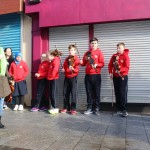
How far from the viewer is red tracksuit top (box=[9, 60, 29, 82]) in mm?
7859

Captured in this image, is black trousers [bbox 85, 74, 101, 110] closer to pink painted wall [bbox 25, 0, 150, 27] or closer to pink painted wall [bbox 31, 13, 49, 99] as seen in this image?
pink painted wall [bbox 25, 0, 150, 27]

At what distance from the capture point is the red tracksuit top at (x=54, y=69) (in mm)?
7305

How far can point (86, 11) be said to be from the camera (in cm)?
741

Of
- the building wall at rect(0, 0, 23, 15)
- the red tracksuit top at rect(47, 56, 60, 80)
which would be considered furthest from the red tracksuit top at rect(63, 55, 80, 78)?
the building wall at rect(0, 0, 23, 15)

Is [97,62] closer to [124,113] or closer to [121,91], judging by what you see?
[121,91]

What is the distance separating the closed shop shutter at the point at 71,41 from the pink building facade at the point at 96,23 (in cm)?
3

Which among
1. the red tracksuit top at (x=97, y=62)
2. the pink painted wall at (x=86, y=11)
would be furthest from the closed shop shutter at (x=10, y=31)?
the red tracksuit top at (x=97, y=62)

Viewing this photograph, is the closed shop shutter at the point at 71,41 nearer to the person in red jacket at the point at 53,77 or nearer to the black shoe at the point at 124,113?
the person in red jacket at the point at 53,77

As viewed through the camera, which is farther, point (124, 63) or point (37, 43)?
point (37, 43)

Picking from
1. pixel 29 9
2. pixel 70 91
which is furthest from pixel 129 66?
pixel 29 9

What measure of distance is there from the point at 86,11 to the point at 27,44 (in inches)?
91.2

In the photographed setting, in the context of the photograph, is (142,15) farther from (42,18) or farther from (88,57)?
(42,18)

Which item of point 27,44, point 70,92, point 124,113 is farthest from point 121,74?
point 27,44

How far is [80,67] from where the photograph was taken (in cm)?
786
